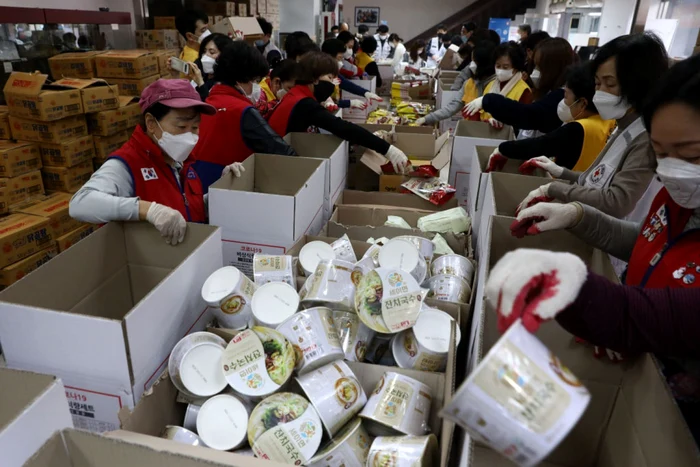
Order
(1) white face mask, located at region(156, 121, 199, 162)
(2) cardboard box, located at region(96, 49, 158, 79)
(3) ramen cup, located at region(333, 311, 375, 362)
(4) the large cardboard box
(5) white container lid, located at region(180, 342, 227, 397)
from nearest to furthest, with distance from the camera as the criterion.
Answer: (4) the large cardboard box < (5) white container lid, located at region(180, 342, 227, 397) < (3) ramen cup, located at region(333, 311, 375, 362) < (1) white face mask, located at region(156, 121, 199, 162) < (2) cardboard box, located at region(96, 49, 158, 79)

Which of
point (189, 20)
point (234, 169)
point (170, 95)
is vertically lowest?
point (234, 169)

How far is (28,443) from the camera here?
2.95 ft

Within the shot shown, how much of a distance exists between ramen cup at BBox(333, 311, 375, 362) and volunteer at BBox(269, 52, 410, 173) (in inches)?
57.4

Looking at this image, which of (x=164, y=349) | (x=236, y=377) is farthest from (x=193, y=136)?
(x=236, y=377)

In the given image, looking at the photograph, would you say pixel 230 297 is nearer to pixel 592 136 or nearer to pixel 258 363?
pixel 258 363

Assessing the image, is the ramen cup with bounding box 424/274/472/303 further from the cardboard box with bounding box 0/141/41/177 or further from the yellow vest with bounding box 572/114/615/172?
the cardboard box with bounding box 0/141/41/177

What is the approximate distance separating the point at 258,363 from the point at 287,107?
6.04 ft

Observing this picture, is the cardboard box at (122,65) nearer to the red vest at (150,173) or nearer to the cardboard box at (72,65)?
the cardboard box at (72,65)

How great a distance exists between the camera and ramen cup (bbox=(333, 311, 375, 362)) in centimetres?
134

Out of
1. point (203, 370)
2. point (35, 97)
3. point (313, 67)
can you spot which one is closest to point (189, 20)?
point (35, 97)

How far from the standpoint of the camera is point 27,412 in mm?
884

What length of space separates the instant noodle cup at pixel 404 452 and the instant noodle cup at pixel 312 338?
0.24m

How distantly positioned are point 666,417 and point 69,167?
361cm

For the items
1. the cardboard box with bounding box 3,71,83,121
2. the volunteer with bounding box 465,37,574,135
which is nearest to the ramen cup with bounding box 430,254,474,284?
the volunteer with bounding box 465,37,574,135
